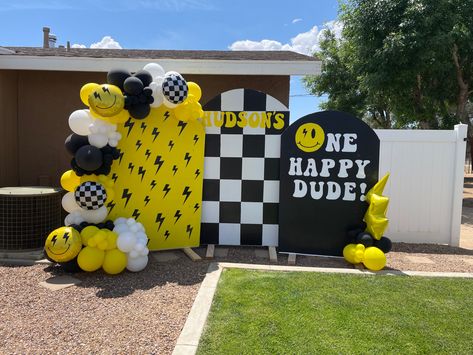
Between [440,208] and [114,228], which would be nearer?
[114,228]

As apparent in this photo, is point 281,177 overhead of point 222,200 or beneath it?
overhead

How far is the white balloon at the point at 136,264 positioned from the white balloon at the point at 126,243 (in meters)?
0.12

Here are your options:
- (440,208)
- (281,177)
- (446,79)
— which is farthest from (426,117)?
(281,177)

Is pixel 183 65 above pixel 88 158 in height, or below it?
above

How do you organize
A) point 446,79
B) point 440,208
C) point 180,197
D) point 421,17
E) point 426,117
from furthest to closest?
point 426,117
point 446,79
point 421,17
point 440,208
point 180,197

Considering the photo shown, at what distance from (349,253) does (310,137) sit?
1373 millimetres

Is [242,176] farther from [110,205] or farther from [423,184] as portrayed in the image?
[423,184]

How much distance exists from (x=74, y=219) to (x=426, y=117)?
36.5 ft

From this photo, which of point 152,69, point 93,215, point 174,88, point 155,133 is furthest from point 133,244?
point 152,69

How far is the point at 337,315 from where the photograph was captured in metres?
2.73

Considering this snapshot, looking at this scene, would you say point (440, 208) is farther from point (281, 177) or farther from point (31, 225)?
point (31, 225)

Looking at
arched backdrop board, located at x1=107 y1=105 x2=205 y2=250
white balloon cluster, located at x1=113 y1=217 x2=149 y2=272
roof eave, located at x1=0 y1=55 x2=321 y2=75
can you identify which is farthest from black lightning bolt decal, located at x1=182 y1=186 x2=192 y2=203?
roof eave, located at x1=0 y1=55 x2=321 y2=75

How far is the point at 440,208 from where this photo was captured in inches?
198

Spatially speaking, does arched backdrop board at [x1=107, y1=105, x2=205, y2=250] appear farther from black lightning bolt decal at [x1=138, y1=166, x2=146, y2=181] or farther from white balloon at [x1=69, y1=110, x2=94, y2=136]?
white balloon at [x1=69, y1=110, x2=94, y2=136]
